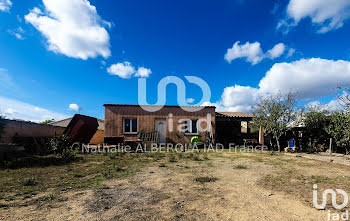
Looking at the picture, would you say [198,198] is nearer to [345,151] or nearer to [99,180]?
[99,180]

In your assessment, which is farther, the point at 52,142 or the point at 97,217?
the point at 52,142

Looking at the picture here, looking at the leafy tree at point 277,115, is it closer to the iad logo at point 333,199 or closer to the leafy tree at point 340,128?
the leafy tree at point 340,128

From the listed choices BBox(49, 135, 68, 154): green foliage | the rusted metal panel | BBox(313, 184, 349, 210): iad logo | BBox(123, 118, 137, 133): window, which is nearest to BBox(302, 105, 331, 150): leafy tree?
BBox(313, 184, 349, 210): iad logo

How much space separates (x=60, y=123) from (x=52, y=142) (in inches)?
807

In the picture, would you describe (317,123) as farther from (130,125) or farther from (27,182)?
(27,182)

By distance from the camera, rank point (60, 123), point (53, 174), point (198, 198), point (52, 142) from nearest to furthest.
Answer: point (198, 198) → point (53, 174) → point (52, 142) → point (60, 123)

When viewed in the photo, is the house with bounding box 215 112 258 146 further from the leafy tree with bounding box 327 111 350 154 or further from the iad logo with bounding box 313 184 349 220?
the iad logo with bounding box 313 184 349 220

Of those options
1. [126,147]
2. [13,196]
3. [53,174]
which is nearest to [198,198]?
[13,196]

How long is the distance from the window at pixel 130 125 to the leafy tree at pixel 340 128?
513 inches

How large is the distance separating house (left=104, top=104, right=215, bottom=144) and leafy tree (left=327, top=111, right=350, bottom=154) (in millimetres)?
7520

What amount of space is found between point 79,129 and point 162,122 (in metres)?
6.18

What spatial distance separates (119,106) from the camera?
14.0 meters

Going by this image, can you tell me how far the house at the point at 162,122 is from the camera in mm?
13875

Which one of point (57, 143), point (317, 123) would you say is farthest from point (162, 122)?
point (317, 123)
